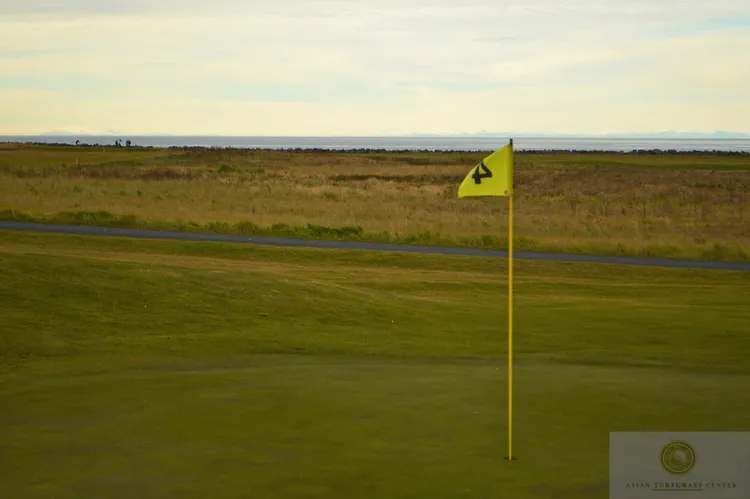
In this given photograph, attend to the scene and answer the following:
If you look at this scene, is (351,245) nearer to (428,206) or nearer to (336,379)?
(428,206)

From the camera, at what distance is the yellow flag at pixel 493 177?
28.7ft

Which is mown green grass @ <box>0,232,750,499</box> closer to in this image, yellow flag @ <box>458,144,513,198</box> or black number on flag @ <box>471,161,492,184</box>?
yellow flag @ <box>458,144,513,198</box>

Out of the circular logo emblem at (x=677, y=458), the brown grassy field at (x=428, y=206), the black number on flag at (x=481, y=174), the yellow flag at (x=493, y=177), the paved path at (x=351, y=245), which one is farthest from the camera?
the brown grassy field at (x=428, y=206)

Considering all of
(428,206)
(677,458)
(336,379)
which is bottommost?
(336,379)

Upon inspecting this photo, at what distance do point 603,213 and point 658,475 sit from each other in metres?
45.0

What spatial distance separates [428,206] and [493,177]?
4633 cm

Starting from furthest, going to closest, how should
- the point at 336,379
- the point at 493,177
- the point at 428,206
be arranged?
the point at 428,206, the point at 336,379, the point at 493,177

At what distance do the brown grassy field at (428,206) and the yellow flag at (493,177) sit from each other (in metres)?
26.2

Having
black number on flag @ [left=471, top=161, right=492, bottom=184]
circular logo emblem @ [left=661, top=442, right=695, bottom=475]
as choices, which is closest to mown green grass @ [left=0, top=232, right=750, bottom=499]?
circular logo emblem @ [left=661, top=442, right=695, bottom=475]

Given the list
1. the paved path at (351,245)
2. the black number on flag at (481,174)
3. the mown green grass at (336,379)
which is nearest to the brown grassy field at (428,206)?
the paved path at (351,245)

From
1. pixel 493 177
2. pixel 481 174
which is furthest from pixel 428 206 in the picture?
pixel 493 177

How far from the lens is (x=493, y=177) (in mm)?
8859

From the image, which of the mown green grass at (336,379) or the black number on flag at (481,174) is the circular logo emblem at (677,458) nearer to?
the mown green grass at (336,379)

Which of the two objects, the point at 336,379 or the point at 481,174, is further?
the point at 336,379
